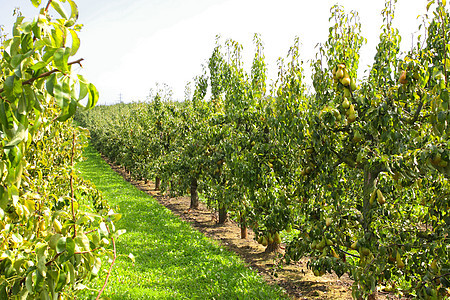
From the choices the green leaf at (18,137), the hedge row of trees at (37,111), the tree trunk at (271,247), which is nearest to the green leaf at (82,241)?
the hedge row of trees at (37,111)

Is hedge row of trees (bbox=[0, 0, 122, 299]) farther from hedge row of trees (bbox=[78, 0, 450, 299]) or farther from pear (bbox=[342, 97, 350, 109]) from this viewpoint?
pear (bbox=[342, 97, 350, 109])

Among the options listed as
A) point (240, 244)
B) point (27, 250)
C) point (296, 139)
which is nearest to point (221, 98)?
point (240, 244)

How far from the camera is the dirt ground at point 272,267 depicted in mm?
5992

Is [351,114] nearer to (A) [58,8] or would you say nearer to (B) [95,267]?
(B) [95,267]

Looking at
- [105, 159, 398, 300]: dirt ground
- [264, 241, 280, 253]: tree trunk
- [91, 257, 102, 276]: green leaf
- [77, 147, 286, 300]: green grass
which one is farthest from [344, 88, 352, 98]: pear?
[264, 241, 280, 253]: tree trunk

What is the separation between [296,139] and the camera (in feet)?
15.5

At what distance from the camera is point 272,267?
19.7 ft

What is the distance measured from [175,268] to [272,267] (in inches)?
86.5

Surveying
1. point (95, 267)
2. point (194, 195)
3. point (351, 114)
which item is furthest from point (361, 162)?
point (194, 195)

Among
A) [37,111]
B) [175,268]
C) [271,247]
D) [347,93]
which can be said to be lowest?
[175,268]

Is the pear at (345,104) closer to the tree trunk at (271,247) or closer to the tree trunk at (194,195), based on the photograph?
the tree trunk at (271,247)

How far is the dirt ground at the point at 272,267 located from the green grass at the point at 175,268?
365 millimetres

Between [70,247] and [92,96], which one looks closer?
[92,96]

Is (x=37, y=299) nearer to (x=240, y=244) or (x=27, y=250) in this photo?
(x=27, y=250)
